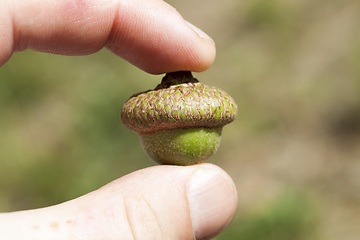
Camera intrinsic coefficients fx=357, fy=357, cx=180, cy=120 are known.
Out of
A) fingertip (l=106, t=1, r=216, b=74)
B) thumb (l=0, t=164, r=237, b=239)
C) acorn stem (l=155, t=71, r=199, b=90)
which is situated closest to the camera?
thumb (l=0, t=164, r=237, b=239)

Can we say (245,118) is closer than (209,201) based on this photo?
No

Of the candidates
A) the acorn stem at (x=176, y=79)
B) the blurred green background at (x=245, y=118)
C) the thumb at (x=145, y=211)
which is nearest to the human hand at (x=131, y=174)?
the thumb at (x=145, y=211)

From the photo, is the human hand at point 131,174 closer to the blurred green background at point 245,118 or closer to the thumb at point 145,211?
the thumb at point 145,211

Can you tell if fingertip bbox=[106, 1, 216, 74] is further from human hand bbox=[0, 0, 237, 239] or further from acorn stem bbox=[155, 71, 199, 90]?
acorn stem bbox=[155, 71, 199, 90]

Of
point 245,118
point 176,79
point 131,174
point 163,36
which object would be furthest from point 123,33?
point 245,118

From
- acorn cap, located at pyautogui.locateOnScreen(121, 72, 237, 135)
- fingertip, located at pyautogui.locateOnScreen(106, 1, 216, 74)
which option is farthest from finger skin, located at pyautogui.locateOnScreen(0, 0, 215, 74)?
acorn cap, located at pyautogui.locateOnScreen(121, 72, 237, 135)

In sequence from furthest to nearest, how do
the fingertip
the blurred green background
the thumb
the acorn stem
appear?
the blurred green background → the fingertip → the acorn stem → the thumb

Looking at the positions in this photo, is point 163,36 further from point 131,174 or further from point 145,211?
point 145,211
